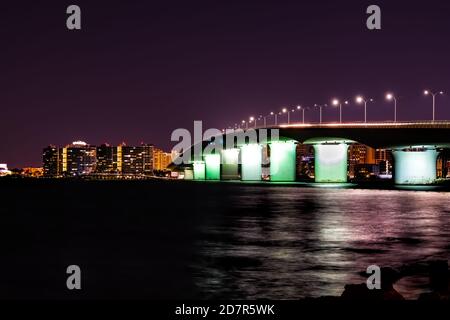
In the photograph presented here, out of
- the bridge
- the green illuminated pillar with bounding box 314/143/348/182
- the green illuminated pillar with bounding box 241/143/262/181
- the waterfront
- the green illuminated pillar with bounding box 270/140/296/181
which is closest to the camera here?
the waterfront

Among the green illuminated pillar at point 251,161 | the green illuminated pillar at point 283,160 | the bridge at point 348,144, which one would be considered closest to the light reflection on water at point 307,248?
the bridge at point 348,144

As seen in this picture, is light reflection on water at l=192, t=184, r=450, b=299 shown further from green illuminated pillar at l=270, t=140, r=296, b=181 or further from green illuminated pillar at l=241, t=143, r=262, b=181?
green illuminated pillar at l=241, t=143, r=262, b=181

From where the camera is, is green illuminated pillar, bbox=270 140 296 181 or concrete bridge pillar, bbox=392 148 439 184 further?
green illuminated pillar, bbox=270 140 296 181

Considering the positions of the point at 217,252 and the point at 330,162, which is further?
the point at 330,162

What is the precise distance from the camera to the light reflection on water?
2323cm

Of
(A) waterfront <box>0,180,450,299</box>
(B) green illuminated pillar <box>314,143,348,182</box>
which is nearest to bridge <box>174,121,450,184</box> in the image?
(B) green illuminated pillar <box>314,143,348,182</box>

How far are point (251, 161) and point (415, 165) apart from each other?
57606 millimetres

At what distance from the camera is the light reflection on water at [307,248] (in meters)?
23.2

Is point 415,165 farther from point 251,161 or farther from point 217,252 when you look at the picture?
point 217,252

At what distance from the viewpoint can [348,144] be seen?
144 meters

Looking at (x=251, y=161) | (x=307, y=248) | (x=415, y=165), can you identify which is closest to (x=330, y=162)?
(x=415, y=165)

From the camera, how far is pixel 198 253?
34719mm

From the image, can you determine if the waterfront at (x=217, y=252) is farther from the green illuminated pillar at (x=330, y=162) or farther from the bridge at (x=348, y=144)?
the green illuminated pillar at (x=330, y=162)
